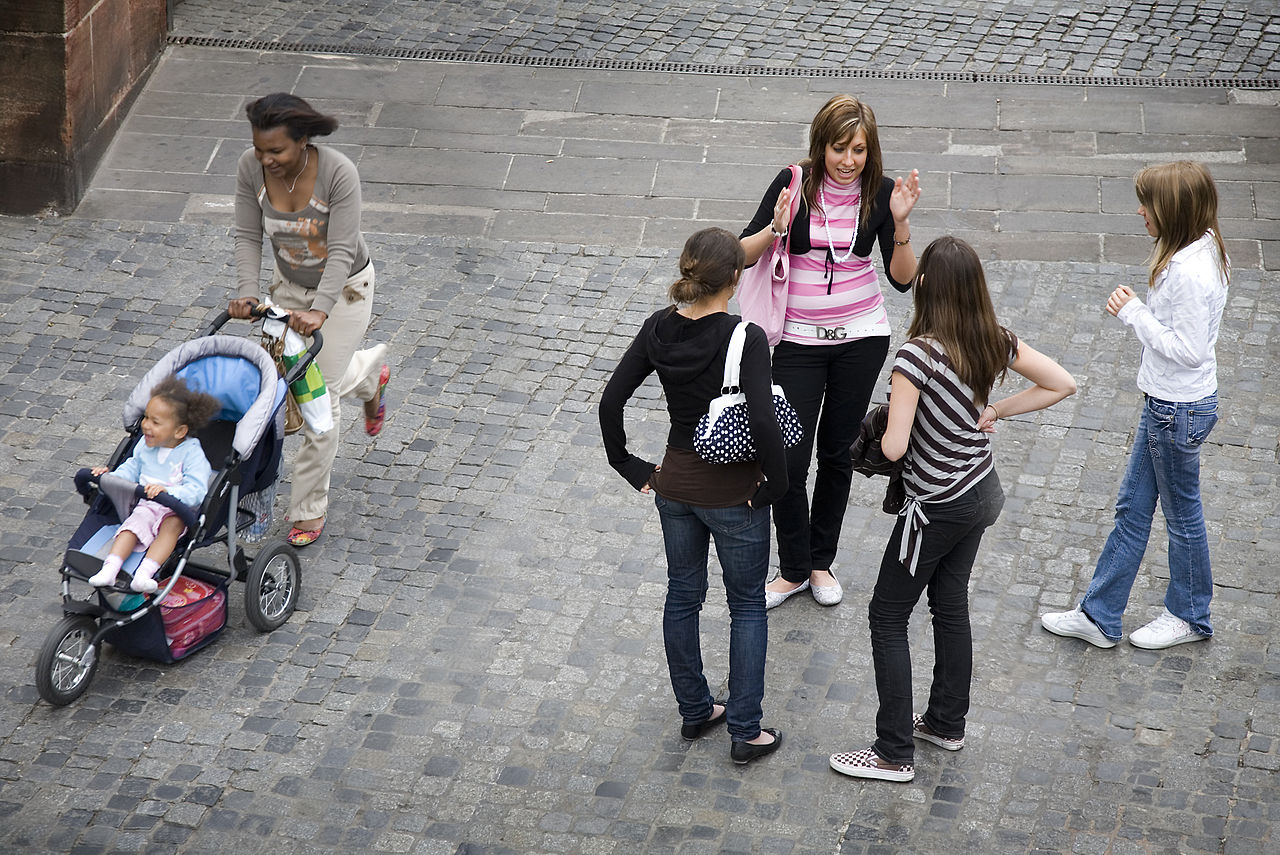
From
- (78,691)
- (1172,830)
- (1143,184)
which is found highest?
(1143,184)

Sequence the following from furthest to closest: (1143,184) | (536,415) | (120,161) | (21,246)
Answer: (120,161)
(21,246)
(536,415)
(1143,184)

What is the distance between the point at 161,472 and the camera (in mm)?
5789

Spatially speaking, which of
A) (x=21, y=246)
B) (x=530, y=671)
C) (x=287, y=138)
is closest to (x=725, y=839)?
(x=530, y=671)

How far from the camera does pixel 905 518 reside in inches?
200

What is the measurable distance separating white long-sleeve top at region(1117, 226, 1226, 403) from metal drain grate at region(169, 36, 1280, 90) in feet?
19.8

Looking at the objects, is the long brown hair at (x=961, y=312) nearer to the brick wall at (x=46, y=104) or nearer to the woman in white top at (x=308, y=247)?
the woman in white top at (x=308, y=247)

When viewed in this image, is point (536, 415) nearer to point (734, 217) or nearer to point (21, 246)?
point (734, 217)

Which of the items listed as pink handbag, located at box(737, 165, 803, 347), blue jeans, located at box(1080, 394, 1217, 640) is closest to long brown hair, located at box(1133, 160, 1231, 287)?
blue jeans, located at box(1080, 394, 1217, 640)

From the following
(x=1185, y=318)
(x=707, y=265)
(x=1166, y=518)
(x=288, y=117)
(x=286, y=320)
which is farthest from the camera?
(x=286, y=320)

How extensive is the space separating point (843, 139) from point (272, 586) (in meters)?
3.01

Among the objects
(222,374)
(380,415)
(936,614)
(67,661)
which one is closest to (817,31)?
(380,415)

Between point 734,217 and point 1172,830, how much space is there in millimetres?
5586

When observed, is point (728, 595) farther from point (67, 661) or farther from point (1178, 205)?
point (67, 661)

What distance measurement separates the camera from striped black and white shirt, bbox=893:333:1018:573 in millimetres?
4855
